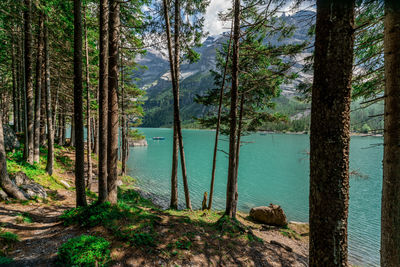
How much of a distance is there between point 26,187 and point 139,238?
555 centimetres

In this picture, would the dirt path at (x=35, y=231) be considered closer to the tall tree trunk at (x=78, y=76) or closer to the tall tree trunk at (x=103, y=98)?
the tall tree trunk at (x=103, y=98)

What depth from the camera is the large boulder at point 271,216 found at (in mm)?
10664

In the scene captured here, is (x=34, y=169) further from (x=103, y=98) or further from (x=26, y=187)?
(x=103, y=98)

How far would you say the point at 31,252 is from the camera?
3.57m

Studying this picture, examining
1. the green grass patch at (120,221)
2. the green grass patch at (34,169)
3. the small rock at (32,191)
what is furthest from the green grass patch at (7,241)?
the green grass patch at (34,169)

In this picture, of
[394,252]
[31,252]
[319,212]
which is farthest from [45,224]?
[394,252]

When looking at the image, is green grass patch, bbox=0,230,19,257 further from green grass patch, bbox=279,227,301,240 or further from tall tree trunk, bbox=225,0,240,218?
green grass patch, bbox=279,227,301,240

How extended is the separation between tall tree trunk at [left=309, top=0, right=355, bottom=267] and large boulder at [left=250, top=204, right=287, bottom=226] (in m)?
9.72

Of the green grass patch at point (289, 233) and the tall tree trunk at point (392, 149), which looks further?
the green grass patch at point (289, 233)

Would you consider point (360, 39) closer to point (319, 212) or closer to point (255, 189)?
point (319, 212)

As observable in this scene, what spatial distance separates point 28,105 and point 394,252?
14.9m

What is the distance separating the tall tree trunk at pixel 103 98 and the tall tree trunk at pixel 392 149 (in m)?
6.63

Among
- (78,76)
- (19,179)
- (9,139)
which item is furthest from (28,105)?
(78,76)

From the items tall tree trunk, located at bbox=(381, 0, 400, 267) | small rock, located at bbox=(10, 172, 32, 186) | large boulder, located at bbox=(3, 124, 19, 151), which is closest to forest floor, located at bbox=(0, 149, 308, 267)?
small rock, located at bbox=(10, 172, 32, 186)
